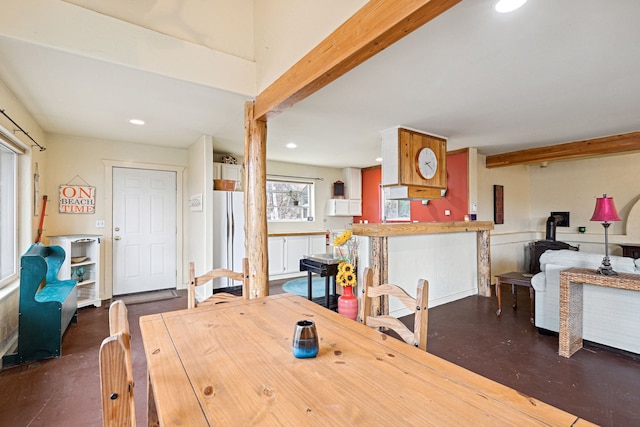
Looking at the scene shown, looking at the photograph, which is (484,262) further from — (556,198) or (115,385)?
(115,385)

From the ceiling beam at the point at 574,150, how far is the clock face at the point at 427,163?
2031 millimetres

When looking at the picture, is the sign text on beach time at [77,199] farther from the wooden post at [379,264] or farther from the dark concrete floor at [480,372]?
the wooden post at [379,264]

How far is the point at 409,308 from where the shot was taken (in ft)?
5.07

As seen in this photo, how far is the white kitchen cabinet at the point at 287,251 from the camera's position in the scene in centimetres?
600

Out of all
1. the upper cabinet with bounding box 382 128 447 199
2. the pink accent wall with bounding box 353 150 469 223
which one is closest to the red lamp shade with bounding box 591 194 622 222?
the upper cabinet with bounding box 382 128 447 199

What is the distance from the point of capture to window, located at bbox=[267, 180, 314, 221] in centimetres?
647

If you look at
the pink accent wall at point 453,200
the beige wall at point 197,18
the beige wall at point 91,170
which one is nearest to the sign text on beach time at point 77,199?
the beige wall at point 91,170

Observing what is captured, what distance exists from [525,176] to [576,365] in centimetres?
526

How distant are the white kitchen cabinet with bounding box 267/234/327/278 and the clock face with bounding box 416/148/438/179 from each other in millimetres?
2933

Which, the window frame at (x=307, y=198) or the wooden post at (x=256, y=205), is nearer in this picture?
the wooden post at (x=256, y=205)

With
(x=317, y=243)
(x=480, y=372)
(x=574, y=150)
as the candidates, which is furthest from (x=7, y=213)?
(x=574, y=150)

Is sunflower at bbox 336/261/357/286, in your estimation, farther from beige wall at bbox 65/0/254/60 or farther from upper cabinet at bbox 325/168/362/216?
upper cabinet at bbox 325/168/362/216

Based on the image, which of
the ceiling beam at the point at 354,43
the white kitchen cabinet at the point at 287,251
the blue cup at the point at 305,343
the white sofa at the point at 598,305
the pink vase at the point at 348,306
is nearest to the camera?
the blue cup at the point at 305,343

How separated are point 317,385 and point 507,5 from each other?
2155 millimetres
